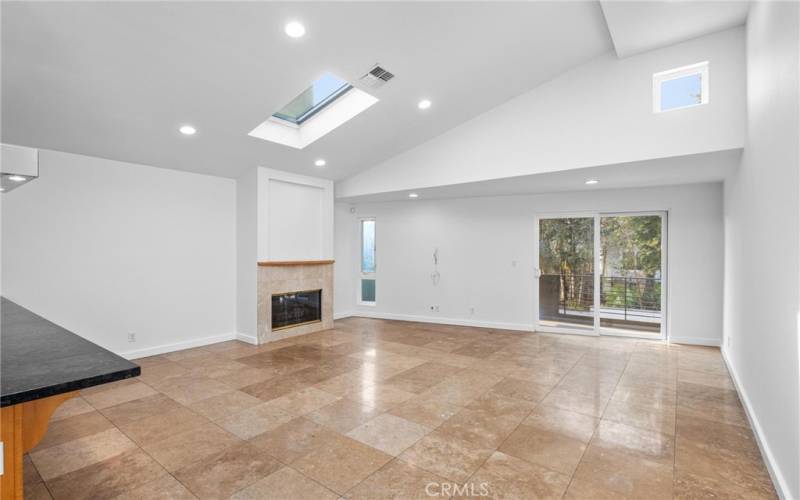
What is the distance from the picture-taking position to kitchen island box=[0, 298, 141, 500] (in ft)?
4.08

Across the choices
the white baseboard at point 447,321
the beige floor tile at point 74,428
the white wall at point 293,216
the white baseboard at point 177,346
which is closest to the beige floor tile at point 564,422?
the white baseboard at point 447,321

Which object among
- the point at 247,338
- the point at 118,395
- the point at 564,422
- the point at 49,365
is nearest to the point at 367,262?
the point at 247,338

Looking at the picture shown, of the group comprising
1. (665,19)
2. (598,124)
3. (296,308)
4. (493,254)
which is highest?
(665,19)

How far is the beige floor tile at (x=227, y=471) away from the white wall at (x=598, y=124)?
167 inches

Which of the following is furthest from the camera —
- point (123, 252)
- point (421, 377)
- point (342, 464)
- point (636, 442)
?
point (123, 252)

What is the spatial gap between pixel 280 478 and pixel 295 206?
4.61 m

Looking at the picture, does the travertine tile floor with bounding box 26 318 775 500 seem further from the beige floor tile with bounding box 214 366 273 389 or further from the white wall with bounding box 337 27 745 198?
the white wall with bounding box 337 27 745 198

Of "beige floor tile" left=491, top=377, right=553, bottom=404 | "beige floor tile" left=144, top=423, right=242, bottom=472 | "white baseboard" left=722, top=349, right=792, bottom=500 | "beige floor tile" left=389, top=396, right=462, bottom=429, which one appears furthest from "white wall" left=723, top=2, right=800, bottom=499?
"beige floor tile" left=144, top=423, right=242, bottom=472

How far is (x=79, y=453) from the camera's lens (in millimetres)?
2725

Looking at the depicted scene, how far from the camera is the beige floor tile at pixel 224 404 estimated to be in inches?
132

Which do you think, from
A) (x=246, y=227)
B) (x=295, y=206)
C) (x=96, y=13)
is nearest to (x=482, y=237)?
(x=295, y=206)

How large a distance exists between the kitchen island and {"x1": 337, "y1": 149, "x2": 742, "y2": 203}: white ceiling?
4.76 m

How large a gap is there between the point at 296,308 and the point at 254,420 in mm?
3242

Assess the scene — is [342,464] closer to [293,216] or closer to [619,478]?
[619,478]
